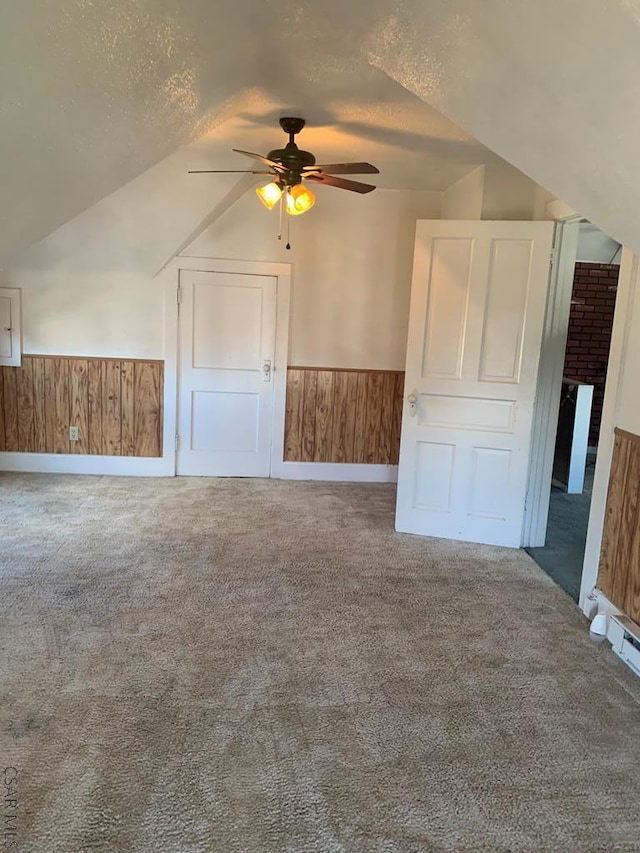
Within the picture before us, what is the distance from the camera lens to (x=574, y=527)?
4293 millimetres

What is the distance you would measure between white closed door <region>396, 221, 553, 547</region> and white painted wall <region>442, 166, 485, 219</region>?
50 centimetres

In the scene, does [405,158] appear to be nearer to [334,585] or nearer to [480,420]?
[480,420]

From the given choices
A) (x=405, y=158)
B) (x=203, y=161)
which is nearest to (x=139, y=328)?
(x=203, y=161)

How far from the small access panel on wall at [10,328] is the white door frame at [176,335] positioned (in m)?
1.14

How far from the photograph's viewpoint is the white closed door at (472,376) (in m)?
3.57

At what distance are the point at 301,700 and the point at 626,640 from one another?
4.67ft

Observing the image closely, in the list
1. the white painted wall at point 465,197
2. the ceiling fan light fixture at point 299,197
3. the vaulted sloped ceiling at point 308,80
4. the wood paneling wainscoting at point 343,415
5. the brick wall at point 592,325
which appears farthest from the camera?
the brick wall at point 592,325

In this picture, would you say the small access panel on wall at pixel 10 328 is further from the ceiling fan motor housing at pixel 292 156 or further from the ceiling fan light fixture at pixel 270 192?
the ceiling fan motor housing at pixel 292 156

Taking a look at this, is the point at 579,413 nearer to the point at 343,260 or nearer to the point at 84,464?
the point at 343,260

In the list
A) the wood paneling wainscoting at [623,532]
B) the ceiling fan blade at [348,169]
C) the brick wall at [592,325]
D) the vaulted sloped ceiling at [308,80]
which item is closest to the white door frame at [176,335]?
the ceiling fan blade at [348,169]

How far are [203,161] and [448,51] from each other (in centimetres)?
261

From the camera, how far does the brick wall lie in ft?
22.5

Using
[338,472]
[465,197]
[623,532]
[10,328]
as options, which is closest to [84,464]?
[10,328]

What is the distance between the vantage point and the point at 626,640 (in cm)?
254
